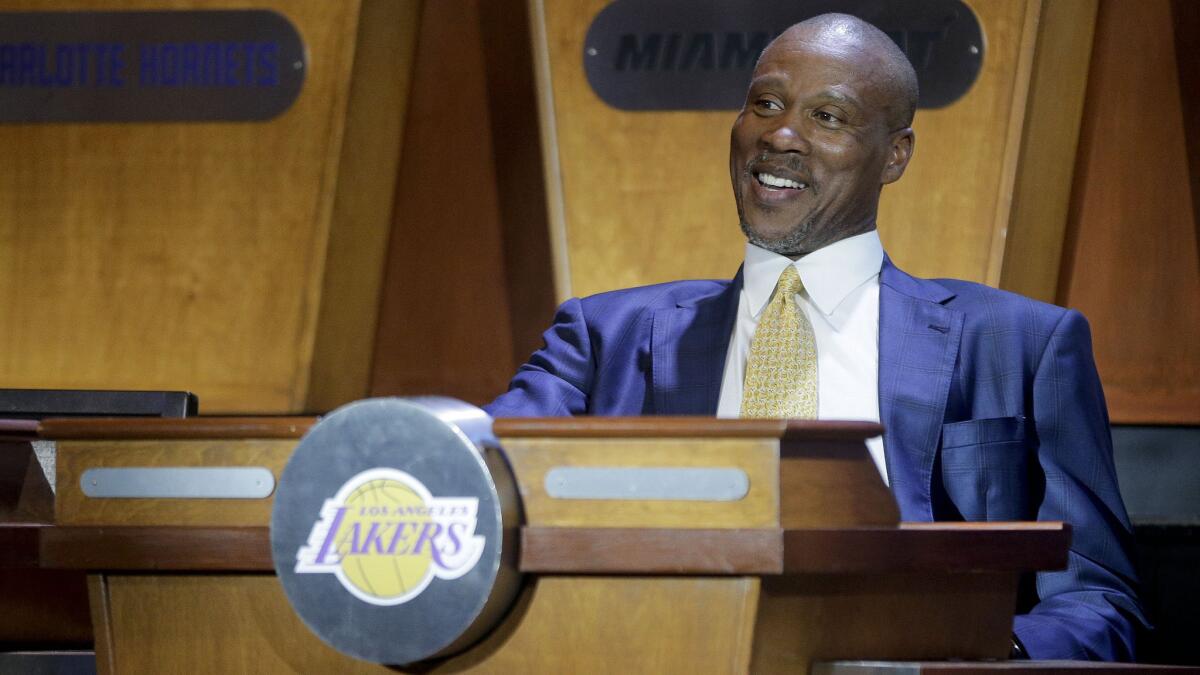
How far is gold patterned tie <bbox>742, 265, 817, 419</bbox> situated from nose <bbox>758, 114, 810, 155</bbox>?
0.19 metres

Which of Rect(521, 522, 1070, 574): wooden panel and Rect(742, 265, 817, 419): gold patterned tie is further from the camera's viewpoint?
Rect(742, 265, 817, 419): gold patterned tie

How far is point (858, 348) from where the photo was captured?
166 centimetres

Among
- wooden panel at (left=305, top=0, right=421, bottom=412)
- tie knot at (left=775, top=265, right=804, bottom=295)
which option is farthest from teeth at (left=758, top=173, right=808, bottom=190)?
wooden panel at (left=305, top=0, right=421, bottom=412)

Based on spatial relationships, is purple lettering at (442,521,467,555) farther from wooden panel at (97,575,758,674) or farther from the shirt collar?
the shirt collar

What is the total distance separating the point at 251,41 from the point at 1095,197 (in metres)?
1.38

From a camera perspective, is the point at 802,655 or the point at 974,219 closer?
the point at 802,655

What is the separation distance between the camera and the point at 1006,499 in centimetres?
154

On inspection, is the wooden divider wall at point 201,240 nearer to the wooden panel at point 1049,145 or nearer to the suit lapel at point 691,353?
the suit lapel at point 691,353

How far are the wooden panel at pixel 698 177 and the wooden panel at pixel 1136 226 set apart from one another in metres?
0.21

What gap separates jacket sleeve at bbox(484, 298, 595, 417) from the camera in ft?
5.53

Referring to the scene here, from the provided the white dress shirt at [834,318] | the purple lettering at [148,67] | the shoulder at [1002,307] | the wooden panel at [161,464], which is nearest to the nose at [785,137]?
the white dress shirt at [834,318]

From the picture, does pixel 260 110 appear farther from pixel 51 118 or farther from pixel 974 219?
pixel 974 219

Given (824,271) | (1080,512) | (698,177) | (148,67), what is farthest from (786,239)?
(148,67)

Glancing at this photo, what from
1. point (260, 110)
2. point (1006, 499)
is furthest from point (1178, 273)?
point (260, 110)
